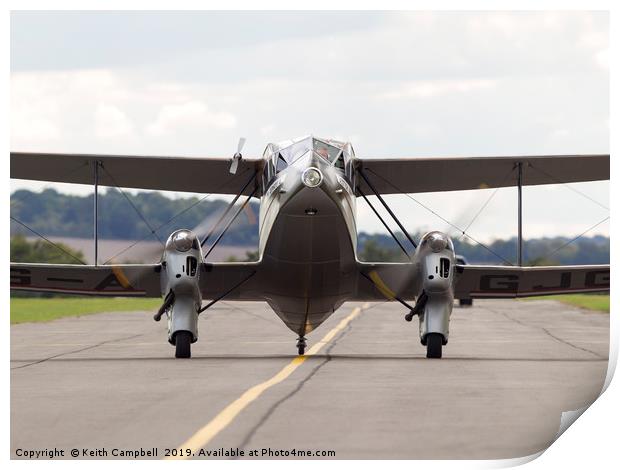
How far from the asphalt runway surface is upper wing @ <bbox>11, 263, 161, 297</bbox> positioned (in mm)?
1378

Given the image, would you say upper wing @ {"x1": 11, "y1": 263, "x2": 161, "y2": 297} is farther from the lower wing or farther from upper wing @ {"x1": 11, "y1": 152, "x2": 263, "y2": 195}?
the lower wing

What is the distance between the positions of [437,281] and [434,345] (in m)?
1.21

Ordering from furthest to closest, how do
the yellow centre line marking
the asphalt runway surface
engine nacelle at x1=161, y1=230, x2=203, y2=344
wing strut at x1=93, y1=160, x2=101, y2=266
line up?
wing strut at x1=93, y1=160, x2=101, y2=266 → engine nacelle at x1=161, y1=230, x2=203, y2=344 → the asphalt runway surface → the yellow centre line marking

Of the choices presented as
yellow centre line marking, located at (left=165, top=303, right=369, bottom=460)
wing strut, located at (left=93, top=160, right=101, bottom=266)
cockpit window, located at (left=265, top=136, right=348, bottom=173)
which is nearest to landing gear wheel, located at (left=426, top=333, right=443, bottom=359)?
yellow centre line marking, located at (left=165, top=303, right=369, bottom=460)

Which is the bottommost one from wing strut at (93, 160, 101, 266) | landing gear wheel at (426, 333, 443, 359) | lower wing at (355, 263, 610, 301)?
landing gear wheel at (426, 333, 443, 359)

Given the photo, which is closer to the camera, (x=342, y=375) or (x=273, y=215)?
(x=342, y=375)

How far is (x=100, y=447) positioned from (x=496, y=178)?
18.2 meters

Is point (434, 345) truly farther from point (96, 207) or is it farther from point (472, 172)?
point (96, 207)

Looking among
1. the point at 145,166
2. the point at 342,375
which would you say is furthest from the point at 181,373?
the point at 145,166

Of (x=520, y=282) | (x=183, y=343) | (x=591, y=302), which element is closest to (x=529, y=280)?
(x=520, y=282)

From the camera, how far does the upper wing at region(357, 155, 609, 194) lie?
91.4 ft

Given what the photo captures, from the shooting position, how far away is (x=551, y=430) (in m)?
13.9

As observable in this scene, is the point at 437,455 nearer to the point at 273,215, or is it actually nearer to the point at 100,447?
the point at 100,447

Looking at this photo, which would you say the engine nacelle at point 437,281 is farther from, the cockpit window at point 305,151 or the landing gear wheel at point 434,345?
the cockpit window at point 305,151
